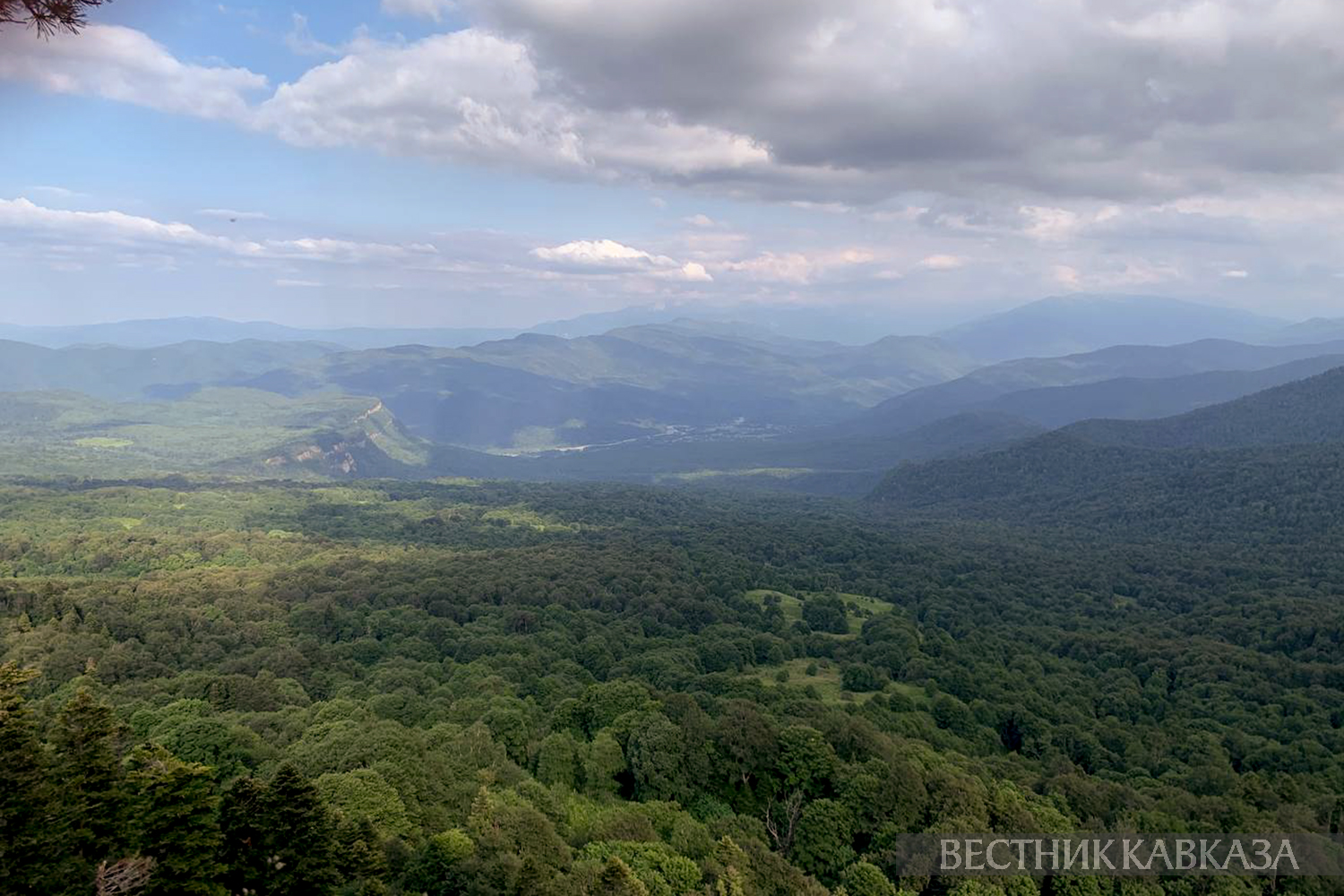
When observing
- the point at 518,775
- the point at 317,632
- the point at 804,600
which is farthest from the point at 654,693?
the point at 804,600

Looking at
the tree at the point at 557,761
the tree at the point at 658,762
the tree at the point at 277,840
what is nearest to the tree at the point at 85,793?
the tree at the point at 277,840

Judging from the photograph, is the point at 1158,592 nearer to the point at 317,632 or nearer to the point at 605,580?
the point at 605,580

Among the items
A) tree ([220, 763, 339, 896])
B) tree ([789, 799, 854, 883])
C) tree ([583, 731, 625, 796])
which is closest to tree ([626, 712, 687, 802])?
tree ([583, 731, 625, 796])

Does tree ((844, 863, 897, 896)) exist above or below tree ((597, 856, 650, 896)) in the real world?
below

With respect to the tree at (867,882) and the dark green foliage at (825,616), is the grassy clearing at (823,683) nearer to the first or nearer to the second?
the dark green foliage at (825,616)

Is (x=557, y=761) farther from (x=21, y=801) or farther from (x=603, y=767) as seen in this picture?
(x=21, y=801)

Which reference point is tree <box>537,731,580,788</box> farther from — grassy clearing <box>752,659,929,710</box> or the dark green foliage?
the dark green foliage
